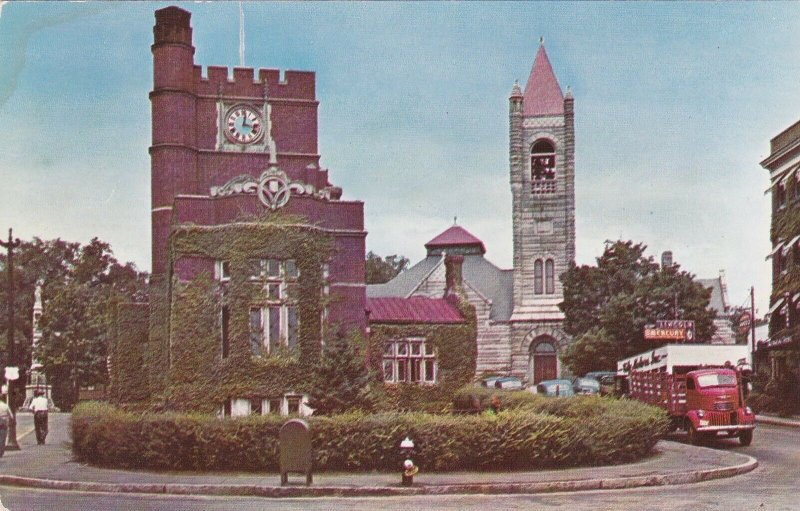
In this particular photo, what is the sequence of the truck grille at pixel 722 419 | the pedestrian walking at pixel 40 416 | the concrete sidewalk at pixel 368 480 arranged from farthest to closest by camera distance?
the pedestrian walking at pixel 40 416 < the truck grille at pixel 722 419 < the concrete sidewalk at pixel 368 480

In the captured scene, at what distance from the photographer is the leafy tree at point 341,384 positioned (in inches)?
1164

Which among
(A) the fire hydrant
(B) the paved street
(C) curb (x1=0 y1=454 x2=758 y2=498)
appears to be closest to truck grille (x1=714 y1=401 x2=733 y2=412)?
(B) the paved street

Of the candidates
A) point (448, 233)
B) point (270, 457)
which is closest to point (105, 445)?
point (270, 457)

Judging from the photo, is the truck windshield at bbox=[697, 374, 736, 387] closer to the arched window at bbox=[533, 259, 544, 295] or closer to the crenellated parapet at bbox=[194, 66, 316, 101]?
the crenellated parapet at bbox=[194, 66, 316, 101]

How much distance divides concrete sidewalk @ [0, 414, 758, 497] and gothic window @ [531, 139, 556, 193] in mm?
54923

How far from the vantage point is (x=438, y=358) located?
41.4 m

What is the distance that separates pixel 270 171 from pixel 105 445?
13.8 meters

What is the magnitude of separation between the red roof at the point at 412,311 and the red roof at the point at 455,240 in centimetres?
A: 4225

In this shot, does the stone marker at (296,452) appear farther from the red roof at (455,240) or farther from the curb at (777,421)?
the red roof at (455,240)

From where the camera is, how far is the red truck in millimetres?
30297

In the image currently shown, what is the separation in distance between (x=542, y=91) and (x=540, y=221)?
9.24 meters

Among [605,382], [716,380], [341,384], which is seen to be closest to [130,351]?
[341,384]

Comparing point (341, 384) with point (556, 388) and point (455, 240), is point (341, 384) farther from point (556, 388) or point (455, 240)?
point (455, 240)

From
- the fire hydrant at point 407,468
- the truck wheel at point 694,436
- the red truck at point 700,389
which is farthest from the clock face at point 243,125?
the fire hydrant at point 407,468
